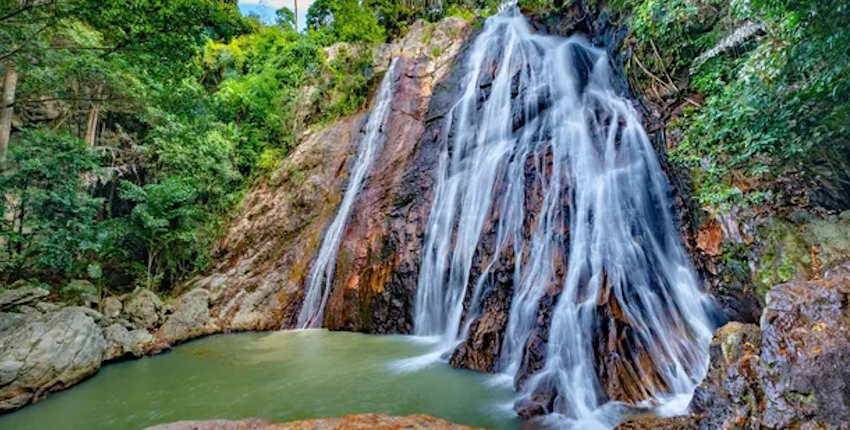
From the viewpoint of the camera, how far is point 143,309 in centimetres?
1018

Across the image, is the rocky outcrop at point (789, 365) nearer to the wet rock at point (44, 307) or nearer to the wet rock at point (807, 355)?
the wet rock at point (807, 355)

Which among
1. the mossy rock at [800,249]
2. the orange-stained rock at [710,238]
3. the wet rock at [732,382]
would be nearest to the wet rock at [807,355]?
the wet rock at [732,382]

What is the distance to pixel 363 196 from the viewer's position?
11547 mm

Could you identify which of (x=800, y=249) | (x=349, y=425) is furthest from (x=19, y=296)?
(x=800, y=249)

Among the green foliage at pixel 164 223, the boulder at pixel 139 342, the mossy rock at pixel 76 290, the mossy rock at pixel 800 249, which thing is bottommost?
the boulder at pixel 139 342

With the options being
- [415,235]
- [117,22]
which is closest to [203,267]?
[415,235]

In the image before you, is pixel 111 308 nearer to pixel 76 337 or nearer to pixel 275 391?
pixel 76 337

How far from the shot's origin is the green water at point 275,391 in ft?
16.4

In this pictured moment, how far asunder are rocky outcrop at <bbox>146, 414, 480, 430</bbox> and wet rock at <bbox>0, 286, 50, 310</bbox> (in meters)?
7.15

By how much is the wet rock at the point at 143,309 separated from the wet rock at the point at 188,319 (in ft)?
1.11

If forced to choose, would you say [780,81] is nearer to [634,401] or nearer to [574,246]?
[574,246]

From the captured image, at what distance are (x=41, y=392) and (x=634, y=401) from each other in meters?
8.58

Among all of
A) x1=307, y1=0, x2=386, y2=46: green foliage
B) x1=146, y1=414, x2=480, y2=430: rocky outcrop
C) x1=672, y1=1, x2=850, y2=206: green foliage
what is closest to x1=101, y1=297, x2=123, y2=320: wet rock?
x1=146, y1=414, x2=480, y2=430: rocky outcrop

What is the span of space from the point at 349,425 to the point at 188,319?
28.1 feet
